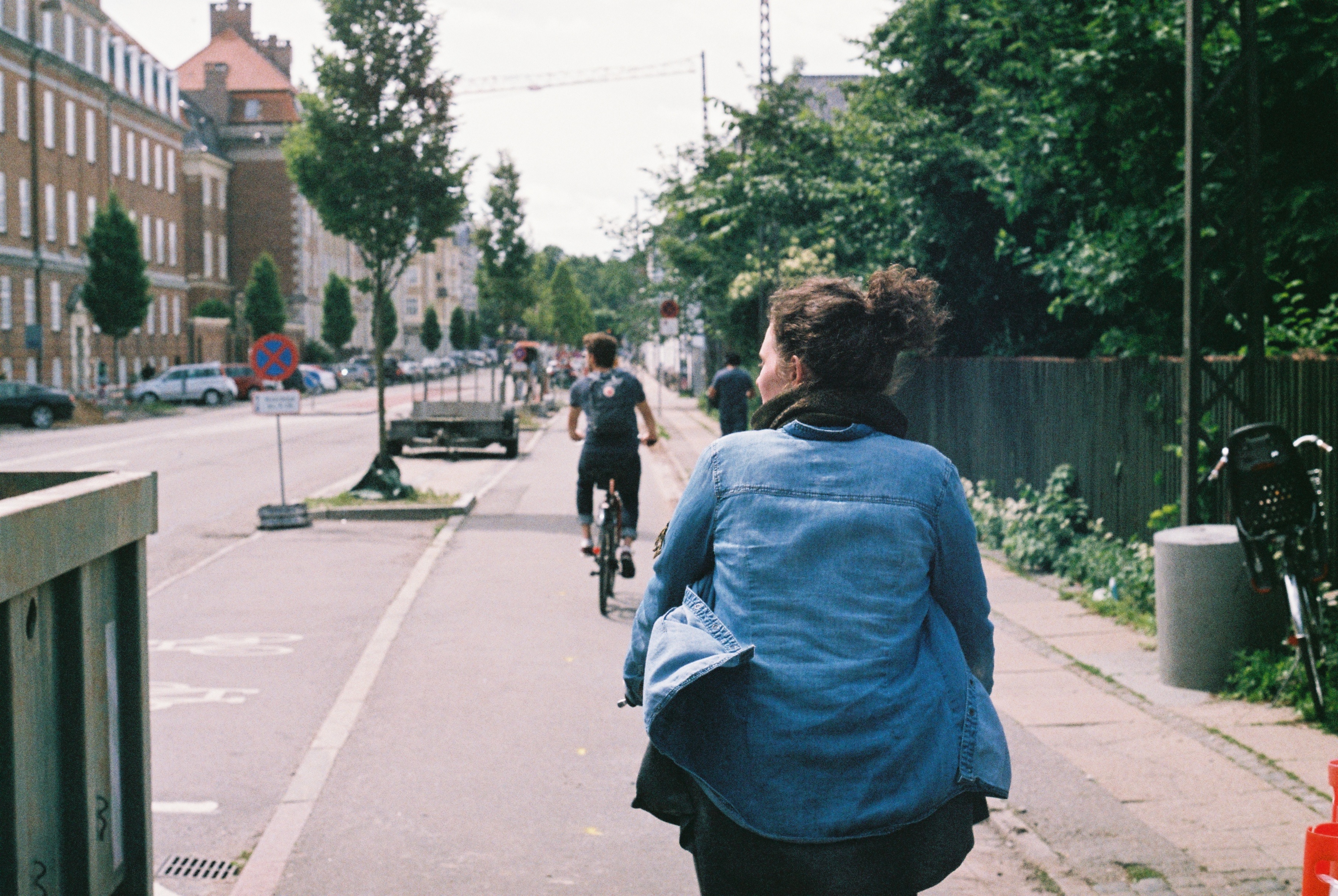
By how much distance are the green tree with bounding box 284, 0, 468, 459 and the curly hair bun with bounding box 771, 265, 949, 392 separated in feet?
49.0

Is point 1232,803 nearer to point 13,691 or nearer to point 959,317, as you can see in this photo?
point 13,691

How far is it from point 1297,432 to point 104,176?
5902cm

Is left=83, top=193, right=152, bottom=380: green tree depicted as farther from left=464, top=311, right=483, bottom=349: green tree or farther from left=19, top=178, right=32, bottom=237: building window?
left=464, top=311, right=483, bottom=349: green tree

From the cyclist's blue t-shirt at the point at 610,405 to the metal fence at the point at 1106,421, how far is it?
2043mm

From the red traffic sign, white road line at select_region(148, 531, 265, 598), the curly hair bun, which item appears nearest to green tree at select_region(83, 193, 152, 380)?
the red traffic sign

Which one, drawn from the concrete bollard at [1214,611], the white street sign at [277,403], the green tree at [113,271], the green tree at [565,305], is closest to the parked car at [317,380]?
the green tree at [113,271]

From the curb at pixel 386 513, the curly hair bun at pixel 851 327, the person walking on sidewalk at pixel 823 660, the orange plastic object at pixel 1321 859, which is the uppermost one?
the curly hair bun at pixel 851 327

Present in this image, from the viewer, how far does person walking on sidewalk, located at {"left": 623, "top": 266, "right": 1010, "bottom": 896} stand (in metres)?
2.38

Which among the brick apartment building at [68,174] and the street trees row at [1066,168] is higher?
the brick apartment building at [68,174]

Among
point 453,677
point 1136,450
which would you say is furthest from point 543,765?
point 1136,450

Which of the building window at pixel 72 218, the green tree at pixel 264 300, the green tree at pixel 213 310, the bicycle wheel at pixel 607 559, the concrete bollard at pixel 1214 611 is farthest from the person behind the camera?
the green tree at pixel 213 310

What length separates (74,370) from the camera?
54.7 meters

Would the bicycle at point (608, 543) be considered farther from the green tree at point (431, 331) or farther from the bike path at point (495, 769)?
the green tree at point (431, 331)

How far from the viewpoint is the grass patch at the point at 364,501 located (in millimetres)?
16219
